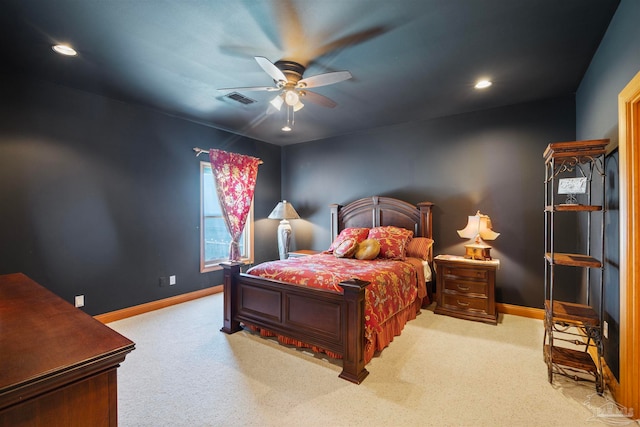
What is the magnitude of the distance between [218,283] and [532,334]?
14.1 ft

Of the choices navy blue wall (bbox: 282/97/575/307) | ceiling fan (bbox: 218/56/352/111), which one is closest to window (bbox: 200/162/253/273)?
navy blue wall (bbox: 282/97/575/307)

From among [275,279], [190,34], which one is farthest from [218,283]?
[190,34]

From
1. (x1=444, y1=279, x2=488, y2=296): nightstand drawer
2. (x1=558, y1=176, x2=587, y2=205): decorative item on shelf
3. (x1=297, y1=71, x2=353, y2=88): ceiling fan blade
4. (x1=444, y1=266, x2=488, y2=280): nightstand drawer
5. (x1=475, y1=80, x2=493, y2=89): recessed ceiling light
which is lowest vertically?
(x1=444, y1=279, x2=488, y2=296): nightstand drawer

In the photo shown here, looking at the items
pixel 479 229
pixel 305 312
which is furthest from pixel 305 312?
pixel 479 229

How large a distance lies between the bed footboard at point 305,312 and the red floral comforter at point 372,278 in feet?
0.34

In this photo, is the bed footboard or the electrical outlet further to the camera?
the electrical outlet

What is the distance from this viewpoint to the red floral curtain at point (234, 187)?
4.55 meters

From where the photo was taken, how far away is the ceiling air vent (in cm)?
341

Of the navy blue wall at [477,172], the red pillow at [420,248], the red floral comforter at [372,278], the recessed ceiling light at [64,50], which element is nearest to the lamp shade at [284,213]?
the navy blue wall at [477,172]

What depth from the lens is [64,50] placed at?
250 centimetres

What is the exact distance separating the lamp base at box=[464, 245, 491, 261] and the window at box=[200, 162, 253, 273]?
3.68 m

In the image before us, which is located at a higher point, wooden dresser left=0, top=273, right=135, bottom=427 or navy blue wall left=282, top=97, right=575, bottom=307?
navy blue wall left=282, top=97, right=575, bottom=307

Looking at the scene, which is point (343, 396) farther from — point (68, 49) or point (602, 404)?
point (68, 49)

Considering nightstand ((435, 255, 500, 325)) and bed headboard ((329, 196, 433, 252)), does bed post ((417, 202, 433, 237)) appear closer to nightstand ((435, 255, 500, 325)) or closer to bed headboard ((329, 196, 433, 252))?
bed headboard ((329, 196, 433, 252))
